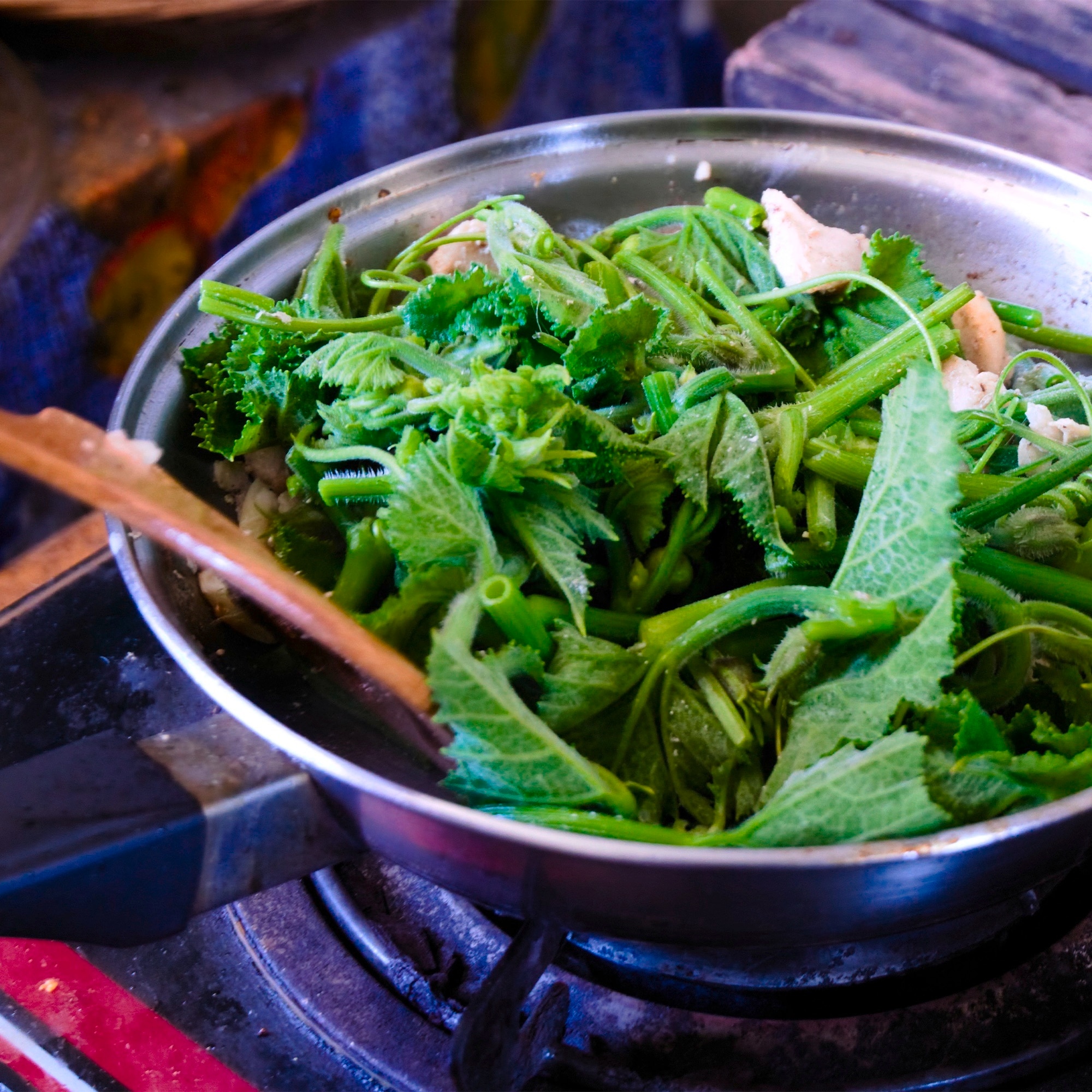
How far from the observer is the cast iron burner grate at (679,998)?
84 centimetres

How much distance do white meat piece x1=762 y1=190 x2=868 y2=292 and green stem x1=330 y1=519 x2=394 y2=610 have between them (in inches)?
21.2

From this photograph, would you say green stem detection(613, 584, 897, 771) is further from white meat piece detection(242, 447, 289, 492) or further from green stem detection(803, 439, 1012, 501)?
white meat piece detection(242, 447, 289, 492)

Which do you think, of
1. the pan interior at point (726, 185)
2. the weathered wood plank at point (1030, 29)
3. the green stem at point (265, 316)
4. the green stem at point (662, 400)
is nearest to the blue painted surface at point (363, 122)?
the weathered wood plank at point (1030, 29)

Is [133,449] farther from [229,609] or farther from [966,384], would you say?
[966,384]

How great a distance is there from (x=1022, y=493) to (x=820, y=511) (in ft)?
0.54

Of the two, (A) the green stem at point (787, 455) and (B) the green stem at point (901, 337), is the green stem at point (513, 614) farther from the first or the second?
(B) the green stem at point (901, 337)

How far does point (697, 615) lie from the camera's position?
824 millimetres

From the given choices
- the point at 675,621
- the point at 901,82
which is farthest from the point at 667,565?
the point at 901,82

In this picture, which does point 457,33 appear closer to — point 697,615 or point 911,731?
point 697,615

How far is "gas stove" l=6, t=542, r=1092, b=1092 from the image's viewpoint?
84 centimetres

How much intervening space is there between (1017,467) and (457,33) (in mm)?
1851

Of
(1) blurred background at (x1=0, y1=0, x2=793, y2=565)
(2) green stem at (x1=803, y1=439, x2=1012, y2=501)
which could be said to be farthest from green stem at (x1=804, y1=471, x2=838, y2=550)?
(1) blurred background at (x1=0, y1=0, x2=793, y2=565)

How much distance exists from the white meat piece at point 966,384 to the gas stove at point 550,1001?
1.53 feet

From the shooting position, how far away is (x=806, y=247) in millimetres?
1100
